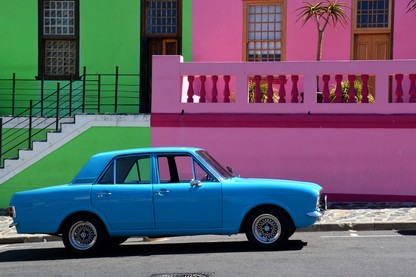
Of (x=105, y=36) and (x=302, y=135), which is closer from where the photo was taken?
(x=302, y=135)

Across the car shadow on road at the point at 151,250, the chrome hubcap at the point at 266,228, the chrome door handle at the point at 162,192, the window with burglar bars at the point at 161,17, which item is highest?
the window with burglar bars at the point at 161,17

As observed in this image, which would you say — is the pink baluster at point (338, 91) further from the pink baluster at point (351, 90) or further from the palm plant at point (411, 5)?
the palm plant at point (411, 5)

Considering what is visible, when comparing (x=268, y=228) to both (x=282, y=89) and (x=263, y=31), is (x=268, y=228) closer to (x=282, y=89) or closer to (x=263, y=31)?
(x=282, y=89)

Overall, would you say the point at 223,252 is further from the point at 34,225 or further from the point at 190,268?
the point at 34,225

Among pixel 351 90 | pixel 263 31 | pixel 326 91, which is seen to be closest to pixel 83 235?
pixel 326 91

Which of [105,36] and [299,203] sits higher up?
[105,36]

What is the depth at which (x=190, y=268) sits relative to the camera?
887cm

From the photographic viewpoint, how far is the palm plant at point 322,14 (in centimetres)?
1650

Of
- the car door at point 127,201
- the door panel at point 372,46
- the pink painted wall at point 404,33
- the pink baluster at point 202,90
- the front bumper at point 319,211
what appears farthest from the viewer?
the door panel at point 372,46

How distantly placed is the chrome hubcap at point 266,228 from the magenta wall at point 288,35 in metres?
8.21

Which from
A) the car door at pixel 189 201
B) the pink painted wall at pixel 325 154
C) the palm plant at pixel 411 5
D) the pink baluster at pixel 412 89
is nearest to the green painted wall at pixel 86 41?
the pink painted wall at pixel 325 154

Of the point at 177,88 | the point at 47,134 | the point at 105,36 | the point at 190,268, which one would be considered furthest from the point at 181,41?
the point at 190,268

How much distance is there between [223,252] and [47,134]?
6.48m

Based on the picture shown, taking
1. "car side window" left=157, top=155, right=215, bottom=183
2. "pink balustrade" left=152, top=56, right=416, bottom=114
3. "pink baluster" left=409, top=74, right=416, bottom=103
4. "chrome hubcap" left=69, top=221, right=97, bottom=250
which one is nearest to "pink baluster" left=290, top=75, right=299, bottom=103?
"pink balustrade" left=152, top=56, right=416, bottom=114
